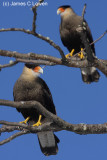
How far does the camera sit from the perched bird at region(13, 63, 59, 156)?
6.02 metres

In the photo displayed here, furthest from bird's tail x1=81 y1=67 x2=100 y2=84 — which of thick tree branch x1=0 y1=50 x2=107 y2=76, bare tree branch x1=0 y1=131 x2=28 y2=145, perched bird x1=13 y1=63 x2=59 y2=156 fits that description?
bare tree branch x1=0 y1=131 x2=28 y2=145

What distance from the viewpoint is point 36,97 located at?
605 cm

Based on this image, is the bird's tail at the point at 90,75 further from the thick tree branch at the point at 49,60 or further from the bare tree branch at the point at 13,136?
the bare tree branch at the point at 13,136

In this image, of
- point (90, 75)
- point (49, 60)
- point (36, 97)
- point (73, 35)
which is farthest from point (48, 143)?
point (49, 60)

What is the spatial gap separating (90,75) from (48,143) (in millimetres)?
1865

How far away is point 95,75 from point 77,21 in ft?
4.17

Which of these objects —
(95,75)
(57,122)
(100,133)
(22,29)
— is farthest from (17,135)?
(95,75)

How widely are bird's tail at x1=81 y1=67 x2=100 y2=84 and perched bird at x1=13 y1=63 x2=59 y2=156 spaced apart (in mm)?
1340

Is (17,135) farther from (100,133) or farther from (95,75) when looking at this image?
(95,75)

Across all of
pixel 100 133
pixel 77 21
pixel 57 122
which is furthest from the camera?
pixel 77 21

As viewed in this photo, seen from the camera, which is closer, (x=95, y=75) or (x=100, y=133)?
(x=100, y=133)

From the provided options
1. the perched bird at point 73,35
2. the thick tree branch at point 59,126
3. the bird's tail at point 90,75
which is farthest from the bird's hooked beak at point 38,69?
the thick tree branch at point 59,126

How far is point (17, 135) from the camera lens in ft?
16.5

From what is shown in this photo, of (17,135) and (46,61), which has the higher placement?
(46,61)
